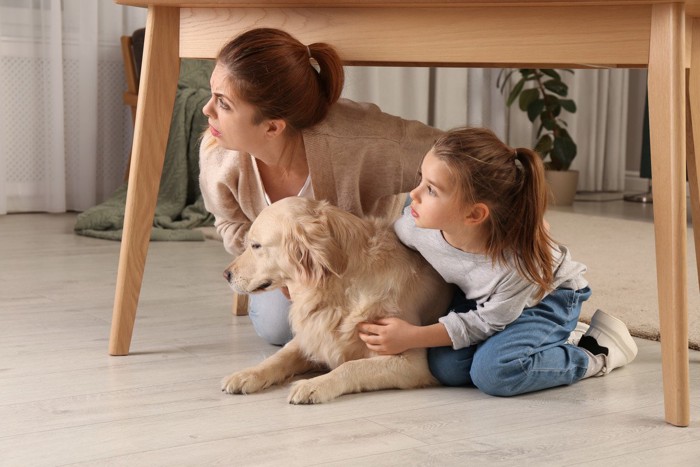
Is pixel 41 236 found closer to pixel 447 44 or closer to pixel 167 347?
pixel 167 347

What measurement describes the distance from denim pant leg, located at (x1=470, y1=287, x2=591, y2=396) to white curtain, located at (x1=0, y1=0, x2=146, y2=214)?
2.86 m

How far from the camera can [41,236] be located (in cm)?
341

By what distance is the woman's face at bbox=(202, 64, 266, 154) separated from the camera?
1695 millimetres

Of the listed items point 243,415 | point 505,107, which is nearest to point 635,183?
point 505,107

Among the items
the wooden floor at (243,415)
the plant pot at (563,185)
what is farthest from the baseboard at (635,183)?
the wooden floor at (243,415)

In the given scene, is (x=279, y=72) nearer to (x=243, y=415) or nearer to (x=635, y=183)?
(x=243, y=415)

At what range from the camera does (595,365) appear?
1.72 meters

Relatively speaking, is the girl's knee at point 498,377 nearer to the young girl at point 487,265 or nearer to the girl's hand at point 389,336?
the young girl at point 487,265

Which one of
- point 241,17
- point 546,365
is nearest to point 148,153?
point 241,17

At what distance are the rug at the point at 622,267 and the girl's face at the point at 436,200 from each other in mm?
667

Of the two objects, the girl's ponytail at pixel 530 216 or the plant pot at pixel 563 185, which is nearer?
the girl's ponytail at pixel 530 216

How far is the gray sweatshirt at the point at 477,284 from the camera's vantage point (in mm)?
1591

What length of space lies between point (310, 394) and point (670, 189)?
0.63m

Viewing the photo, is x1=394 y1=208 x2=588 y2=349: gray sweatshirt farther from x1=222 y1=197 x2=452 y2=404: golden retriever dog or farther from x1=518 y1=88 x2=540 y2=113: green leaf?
x1=518 y1=88 x2=540 y2=113: green leaf
